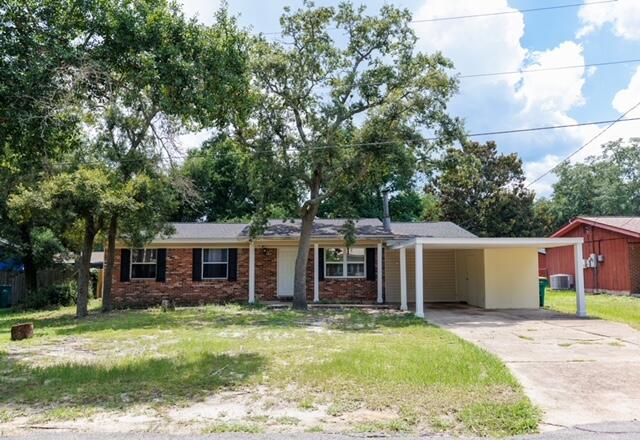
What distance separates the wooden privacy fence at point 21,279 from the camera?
20672 millimetres

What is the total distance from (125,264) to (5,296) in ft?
19.3

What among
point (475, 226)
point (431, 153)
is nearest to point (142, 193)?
point (431, 153)

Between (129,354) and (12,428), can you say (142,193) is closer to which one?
(129,354)

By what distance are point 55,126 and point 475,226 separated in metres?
28.3

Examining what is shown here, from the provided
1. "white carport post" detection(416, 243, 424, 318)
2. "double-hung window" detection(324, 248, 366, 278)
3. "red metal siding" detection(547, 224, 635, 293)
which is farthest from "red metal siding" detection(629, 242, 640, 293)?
"white carport post" detection(416, 243, 424, 318)

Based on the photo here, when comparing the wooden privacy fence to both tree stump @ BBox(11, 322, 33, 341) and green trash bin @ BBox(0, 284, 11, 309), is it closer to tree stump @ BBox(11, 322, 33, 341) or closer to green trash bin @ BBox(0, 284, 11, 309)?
green trash bin @ BBox(0, 284, 11, 309)

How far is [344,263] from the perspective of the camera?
1844 cm

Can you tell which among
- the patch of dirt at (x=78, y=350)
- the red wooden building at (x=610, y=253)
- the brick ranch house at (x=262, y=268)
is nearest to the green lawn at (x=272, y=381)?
the patch of dirt at (x=78, y=350)

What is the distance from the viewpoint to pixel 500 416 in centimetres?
495

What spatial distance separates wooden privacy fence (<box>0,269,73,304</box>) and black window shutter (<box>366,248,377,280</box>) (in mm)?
12462

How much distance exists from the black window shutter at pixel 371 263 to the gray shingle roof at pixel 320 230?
0.68 m

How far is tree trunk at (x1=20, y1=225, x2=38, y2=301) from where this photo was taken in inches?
752

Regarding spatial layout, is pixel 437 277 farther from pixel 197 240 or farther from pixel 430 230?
pixel 197 240

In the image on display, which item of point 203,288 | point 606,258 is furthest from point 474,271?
point 606,258
